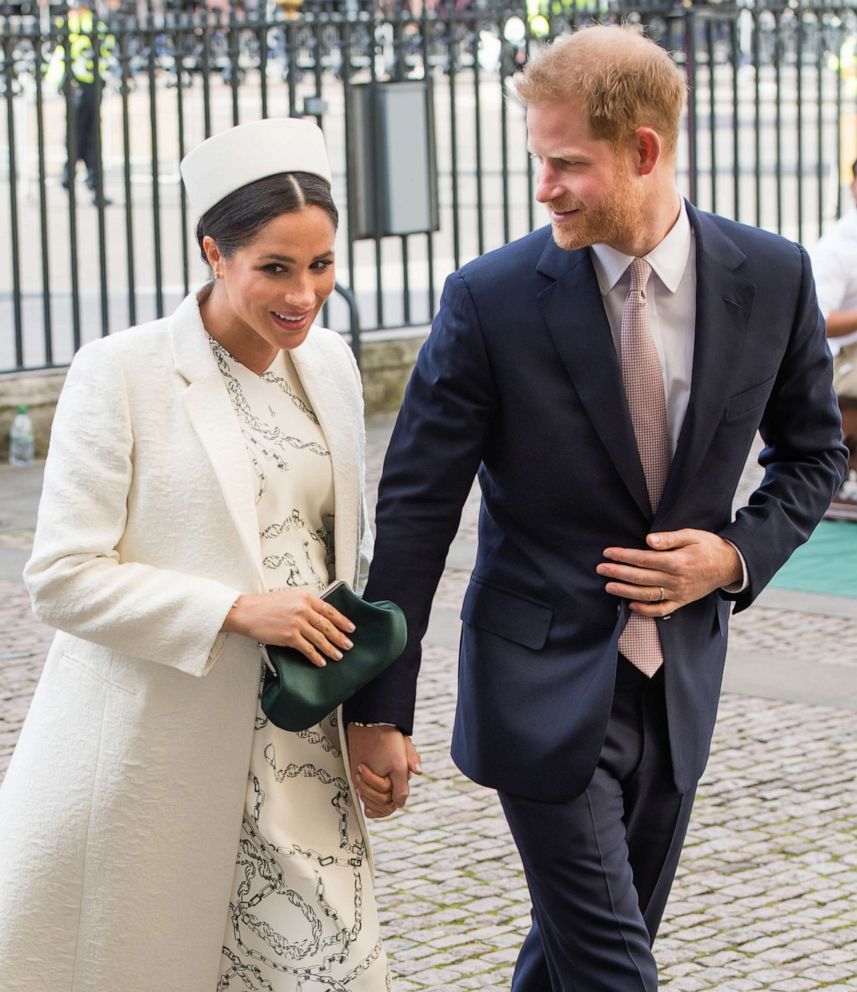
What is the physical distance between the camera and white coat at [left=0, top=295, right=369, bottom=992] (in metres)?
2.92

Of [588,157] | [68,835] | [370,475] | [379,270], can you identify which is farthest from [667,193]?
[379,270]

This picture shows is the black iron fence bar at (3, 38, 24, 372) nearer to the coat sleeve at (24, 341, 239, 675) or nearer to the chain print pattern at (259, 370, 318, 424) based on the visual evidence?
the chain print pattern at (259, 370, 318, 424)

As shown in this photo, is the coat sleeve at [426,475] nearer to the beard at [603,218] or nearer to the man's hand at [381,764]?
the man's hand at [381,764]

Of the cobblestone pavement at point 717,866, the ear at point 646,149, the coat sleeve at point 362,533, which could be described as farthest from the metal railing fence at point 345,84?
the ear at point 646,149

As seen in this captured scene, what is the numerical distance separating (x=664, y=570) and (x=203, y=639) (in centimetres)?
68

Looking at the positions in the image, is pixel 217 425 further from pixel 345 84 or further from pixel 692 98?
pixel 692 98

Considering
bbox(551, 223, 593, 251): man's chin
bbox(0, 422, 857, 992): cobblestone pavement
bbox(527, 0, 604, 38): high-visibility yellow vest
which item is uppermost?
bbox(527, 0, 604, 38): high-visibility yellow vest

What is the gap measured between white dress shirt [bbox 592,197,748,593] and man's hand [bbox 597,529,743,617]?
146 mm

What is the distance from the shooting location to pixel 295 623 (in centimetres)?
287

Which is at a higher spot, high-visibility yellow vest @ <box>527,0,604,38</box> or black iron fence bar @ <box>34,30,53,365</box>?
high-visibility yellow vest @ <box>527,0,604,38</box>

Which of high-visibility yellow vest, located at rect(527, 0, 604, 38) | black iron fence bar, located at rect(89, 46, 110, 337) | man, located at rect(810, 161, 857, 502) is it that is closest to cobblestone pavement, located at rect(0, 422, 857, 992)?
man, located at rect(810, 161, 857, 502)

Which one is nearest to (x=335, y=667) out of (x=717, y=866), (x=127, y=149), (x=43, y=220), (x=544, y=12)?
(x=717, y=866)

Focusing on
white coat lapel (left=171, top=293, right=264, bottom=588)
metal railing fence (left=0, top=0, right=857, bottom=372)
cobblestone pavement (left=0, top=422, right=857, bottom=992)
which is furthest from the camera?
metal railing fence (left=0, top=0, right=857, bottom=372)

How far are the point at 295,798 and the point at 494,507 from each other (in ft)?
1.75
